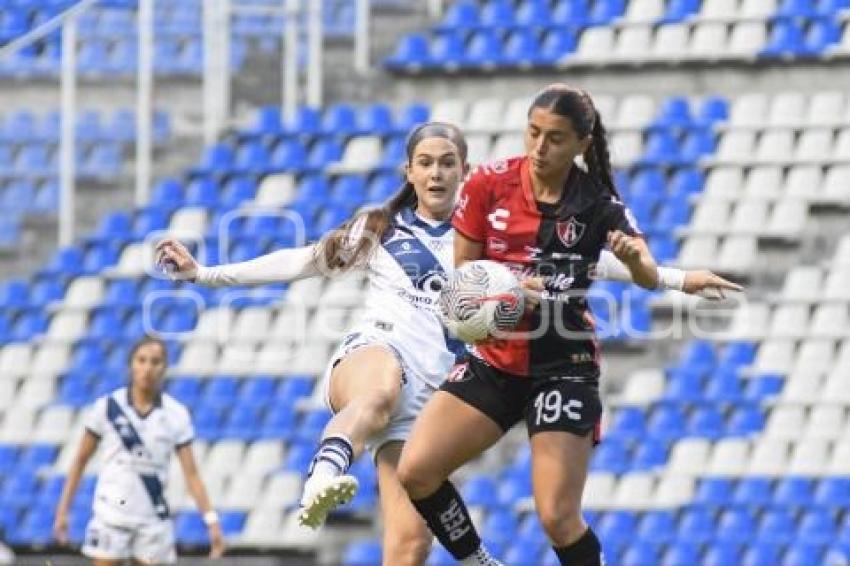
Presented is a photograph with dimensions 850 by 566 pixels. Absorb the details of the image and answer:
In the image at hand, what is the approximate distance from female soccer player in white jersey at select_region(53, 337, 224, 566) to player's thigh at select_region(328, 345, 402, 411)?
14.8ft

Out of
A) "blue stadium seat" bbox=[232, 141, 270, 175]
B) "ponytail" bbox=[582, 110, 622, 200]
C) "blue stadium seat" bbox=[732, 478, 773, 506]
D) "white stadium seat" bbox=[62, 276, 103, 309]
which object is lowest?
"blue stadium seat" bbox=[732, 478, 773, 506]

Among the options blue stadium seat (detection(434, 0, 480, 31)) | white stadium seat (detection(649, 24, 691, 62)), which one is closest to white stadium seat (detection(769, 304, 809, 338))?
white stadium seat (detection(649, 24, 691, 62))

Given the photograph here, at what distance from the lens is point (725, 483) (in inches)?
A: 676

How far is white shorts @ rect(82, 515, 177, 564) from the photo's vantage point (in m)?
14.1

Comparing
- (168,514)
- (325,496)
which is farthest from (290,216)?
(325,496)

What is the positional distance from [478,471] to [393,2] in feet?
16.7

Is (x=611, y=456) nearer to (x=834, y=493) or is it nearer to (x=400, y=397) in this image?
(x=834, y=493)

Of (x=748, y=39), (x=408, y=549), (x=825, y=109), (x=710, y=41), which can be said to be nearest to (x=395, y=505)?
(x=408, y=549)

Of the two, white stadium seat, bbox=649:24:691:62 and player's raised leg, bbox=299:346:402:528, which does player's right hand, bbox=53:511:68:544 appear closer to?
player's raised leg, bbox=299:346:402:528

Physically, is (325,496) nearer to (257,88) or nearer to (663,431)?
(663,431)

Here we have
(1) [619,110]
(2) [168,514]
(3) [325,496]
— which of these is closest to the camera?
(3) [325,496]

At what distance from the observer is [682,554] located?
55.4 feet

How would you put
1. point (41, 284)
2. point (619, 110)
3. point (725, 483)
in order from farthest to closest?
point (41, 284) → point (619, 110) → point (725, 483)

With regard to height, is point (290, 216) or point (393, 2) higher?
point (393, 2)
